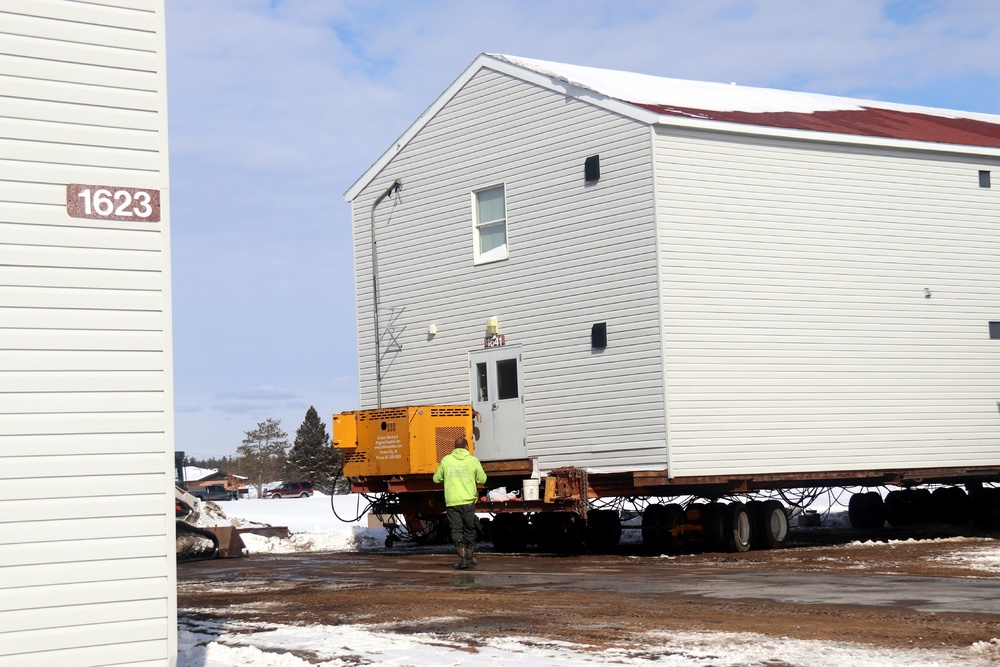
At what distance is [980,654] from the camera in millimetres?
8914

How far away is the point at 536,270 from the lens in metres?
22.3

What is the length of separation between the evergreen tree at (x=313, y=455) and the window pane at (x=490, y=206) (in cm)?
6845

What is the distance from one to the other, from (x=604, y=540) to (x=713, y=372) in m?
3.85

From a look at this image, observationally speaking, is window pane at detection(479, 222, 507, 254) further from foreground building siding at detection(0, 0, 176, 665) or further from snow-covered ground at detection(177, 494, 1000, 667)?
foreground building siding at detection(0, 0, 176, 665)

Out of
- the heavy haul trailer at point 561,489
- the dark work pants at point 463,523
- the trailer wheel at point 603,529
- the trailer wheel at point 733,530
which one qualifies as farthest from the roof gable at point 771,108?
the dark work pants at point 463,523

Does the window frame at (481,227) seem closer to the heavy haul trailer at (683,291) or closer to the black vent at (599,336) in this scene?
the heavy haul trailer at (683,291)

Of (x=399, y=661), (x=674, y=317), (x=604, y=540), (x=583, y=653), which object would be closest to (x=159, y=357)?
(x=399, y=661)

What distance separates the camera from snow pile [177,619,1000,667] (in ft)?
29.3

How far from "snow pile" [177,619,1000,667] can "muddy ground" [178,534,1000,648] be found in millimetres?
340

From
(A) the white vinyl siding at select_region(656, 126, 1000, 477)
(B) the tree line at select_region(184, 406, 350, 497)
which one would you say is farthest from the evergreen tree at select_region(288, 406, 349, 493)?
(A) the white vinyl siding at select_region(656, 126, 1000, 477)

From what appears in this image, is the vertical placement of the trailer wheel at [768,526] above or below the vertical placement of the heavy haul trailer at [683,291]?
below

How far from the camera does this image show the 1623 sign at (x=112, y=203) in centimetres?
845

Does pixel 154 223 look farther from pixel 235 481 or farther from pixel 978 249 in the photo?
pixel 235 481

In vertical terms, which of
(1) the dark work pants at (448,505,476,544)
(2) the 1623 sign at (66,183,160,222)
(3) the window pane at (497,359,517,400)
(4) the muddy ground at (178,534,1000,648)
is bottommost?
(4) the muddy ground at (178,534,1000,648)
